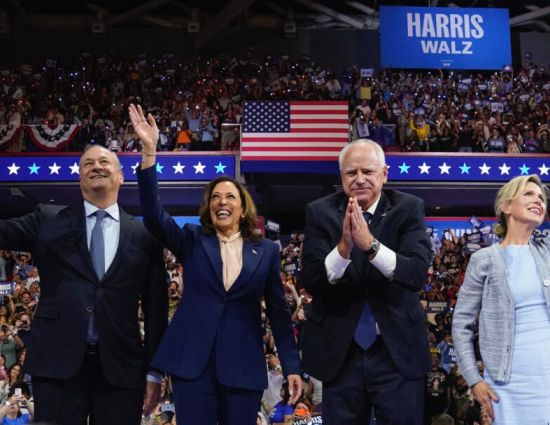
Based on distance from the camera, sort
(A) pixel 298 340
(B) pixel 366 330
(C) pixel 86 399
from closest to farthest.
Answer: (B) pixel 366 330 < (C) pixel 86 399 < (A) pixel 298 340

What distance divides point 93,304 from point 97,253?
0.20 meters

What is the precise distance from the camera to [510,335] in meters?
2.79

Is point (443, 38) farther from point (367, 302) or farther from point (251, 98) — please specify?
point (367, 302)

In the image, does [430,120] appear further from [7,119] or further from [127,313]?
[127,313]

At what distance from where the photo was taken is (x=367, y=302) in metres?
2.64

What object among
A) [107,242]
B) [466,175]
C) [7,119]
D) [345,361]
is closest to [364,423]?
[345,361]

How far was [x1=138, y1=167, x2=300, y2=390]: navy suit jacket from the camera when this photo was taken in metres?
2.79

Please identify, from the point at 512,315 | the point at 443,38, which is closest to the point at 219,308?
the point at 512,315

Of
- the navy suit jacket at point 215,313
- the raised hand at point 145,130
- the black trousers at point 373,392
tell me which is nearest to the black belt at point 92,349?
the navy suit jacket at point 215,313

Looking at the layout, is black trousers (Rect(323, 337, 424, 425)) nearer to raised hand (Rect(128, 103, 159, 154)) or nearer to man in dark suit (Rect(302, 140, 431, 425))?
man in dark suit (Rect(302, 140, 431, 425))

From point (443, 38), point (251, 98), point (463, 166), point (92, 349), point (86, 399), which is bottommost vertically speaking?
point (86, 399)

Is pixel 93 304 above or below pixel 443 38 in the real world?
below

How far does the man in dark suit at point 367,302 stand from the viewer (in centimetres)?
255

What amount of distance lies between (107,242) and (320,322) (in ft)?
2.86
